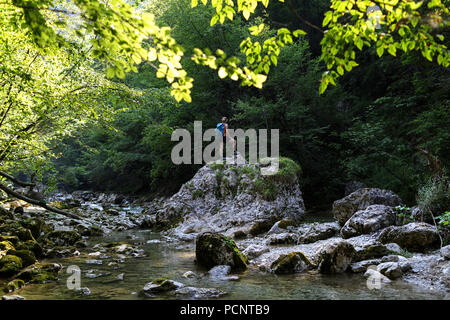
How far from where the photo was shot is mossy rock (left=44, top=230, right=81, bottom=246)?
401 inches

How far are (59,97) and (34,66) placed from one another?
105cm

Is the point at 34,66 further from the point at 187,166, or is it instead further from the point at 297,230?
the point at 187,166

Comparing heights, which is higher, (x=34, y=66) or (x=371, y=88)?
(x=371, y=88)

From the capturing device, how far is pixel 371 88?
20734 mm

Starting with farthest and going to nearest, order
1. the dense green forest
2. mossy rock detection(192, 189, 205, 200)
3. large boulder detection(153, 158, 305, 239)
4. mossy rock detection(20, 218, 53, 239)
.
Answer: mossy rock detection(192, 189, 205, 200)
large boulder detection(153, 158, 305, 239)
mossy rock detection(20, 218, 53, 239)
the dense green forest

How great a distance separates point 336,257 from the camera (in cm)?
655

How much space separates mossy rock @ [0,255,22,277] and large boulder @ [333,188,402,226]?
31.9ft

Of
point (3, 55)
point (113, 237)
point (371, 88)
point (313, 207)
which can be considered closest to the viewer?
point (3, 55)

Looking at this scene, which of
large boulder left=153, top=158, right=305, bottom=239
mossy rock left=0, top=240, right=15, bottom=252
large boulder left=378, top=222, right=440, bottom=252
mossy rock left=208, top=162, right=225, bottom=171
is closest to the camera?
large boulder left=378, top=222, right=440, bottom=252

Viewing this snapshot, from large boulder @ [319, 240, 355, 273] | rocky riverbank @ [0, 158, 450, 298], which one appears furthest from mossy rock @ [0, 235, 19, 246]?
large boulder @ [319, 240, 355, 273]

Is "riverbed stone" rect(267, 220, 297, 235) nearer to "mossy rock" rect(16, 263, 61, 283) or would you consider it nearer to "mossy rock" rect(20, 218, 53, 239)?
"mossy rock" rect(16, 263, 61, 283)

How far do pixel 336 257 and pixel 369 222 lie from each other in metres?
2.95

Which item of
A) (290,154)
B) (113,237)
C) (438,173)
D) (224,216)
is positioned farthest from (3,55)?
(290,154)

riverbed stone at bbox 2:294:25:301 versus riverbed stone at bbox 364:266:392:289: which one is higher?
riverbed stone at bbox 364:266:392:289
